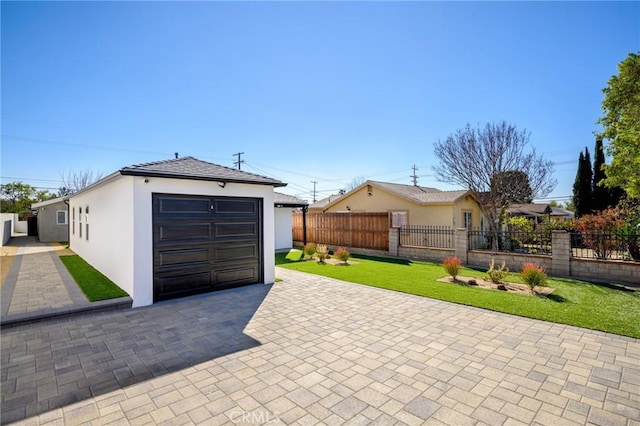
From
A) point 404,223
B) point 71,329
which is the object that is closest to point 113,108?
point 71,329

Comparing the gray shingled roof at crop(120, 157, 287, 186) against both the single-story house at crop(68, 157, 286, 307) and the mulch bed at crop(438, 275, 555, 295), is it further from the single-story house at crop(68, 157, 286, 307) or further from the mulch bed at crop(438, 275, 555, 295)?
the mulch bed at crop(438, 275, 555, 295)

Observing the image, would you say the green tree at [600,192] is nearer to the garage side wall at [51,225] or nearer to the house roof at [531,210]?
the house roof at [531,210]

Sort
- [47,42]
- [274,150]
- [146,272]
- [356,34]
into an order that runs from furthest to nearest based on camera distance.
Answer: [274,150], [356,34], [47,42], [146,272]

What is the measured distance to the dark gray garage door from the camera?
23.1 ft

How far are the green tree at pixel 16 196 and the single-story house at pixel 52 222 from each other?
67.0 ft

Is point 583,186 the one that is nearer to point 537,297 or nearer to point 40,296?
point 537,297

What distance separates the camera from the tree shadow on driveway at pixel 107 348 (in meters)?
3.42

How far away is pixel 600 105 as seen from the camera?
1580cm

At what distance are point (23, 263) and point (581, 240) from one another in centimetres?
2040

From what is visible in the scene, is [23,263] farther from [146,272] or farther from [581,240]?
[581,240]

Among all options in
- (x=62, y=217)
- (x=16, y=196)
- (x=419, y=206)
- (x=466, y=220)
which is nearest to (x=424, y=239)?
(x=419, y=206)

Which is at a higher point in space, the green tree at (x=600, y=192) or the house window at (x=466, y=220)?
the green tree at (x=600, y=192)

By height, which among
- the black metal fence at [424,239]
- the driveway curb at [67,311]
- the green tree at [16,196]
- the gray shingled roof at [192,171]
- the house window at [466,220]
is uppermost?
the green tree at [16,196]

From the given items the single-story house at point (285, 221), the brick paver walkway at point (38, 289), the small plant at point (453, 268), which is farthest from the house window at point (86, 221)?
the small plant at point (453, 268)
